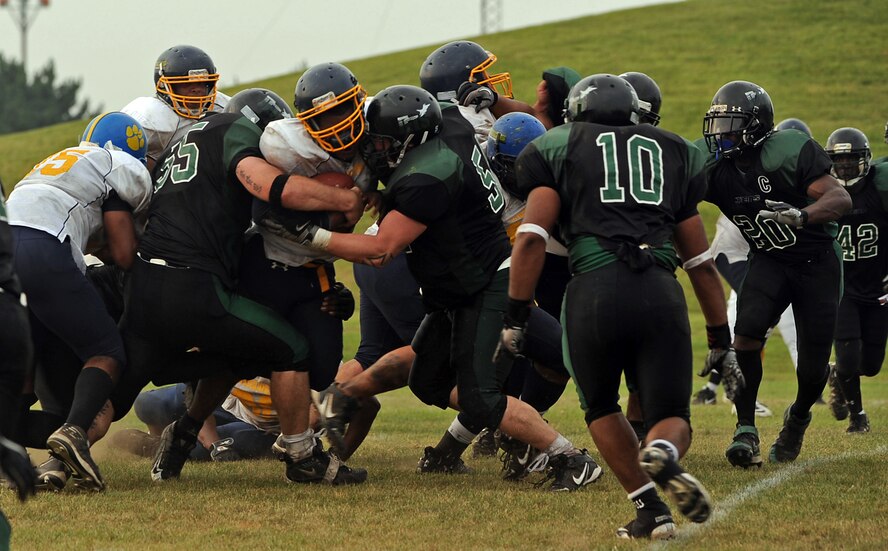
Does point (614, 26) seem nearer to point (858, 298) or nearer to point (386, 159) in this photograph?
point (858, 298)

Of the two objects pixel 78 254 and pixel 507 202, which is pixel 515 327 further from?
pixel 78 254

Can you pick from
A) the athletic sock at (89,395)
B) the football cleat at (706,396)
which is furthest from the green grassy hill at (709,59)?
the athletic sock at (89,395)

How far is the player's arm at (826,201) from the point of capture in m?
6.49

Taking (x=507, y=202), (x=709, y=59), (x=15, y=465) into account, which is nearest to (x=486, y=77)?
(x=507, y=202)

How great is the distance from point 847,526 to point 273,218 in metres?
2.70

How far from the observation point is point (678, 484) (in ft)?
14.0

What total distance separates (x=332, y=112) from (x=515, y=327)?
1.45 metres

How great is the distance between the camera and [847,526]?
15.7 ft

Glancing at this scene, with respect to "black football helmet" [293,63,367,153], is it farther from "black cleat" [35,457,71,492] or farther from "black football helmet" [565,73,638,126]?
"black cleat" [35,457,71,492]

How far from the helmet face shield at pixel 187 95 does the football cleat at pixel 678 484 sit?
406 cm

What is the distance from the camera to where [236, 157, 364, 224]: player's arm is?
18.1ft

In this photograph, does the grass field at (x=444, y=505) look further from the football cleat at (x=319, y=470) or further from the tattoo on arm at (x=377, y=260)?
the tattoo on arm at (x=377, y=260)

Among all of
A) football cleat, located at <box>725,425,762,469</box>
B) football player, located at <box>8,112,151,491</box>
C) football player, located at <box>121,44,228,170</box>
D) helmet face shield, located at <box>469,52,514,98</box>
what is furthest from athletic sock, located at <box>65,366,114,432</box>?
football cleat, located at <box>725,425,762,469</box>

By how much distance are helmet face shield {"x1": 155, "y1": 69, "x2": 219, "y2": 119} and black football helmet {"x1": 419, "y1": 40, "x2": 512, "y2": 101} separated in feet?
4.14
